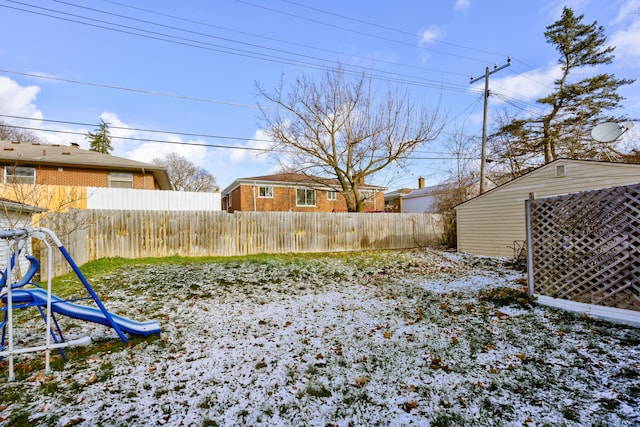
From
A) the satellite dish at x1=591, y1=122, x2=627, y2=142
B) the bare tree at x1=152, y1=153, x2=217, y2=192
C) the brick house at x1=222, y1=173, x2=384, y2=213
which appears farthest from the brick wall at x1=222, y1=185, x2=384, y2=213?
the satellite dish at x1=591, y1=122, x2=627, y2=142

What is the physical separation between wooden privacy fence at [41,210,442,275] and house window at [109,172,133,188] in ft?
19.1

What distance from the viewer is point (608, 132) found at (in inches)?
353

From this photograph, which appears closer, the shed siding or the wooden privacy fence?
the shed siding

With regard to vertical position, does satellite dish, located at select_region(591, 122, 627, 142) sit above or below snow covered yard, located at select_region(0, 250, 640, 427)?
above

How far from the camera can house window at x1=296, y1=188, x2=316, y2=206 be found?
935 inches

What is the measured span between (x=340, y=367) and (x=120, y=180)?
1611 cm

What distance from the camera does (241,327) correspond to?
14.4 ft

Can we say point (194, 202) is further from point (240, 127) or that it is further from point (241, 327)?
point (241, 327)

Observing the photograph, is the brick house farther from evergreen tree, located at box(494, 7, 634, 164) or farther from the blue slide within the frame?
the blue slide

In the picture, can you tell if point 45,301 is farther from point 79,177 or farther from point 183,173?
point 183,173

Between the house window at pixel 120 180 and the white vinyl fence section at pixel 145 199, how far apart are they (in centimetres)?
249

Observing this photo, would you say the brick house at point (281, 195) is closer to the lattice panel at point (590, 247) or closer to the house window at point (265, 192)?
the house window at point (265, 192)

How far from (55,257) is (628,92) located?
2740 centimetres

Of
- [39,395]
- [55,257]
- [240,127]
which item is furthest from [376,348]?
[240,127]
